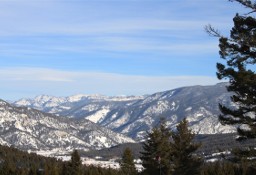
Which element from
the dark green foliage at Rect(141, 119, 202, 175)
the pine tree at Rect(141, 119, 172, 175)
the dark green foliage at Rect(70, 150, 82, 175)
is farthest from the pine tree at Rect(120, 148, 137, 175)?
the dark green foliage at Rect(141, 119, 202, 175)

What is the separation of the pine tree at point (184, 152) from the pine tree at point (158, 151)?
135 centimetres

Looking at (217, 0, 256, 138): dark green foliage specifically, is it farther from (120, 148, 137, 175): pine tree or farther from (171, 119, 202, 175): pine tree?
(120, 148, 137, 175): pine tree

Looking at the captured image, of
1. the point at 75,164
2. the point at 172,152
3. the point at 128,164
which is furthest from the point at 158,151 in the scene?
the point at 75,164

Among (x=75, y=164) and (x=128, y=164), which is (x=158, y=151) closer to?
(x=128, y=164)

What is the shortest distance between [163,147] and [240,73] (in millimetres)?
35365

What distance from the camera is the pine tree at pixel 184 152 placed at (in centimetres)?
5900

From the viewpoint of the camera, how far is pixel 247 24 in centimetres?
2914

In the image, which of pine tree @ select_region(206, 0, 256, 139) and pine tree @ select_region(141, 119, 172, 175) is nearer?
pine tree @ select_region(206, 0, 256, 139)

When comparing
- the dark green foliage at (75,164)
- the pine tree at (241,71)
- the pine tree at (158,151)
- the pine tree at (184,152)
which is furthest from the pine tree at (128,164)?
the pine tree at (241,71)

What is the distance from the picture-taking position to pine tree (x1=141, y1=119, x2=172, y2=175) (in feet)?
202

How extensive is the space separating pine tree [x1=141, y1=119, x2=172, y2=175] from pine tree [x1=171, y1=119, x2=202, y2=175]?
1345 millimetres

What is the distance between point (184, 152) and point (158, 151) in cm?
438

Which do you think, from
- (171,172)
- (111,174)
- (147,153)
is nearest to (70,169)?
(111,174)

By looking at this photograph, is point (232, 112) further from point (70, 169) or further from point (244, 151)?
point (70, 169)
